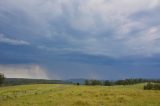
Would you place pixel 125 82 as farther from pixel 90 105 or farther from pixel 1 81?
pixel 90 105

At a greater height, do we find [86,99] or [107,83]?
[107,83]

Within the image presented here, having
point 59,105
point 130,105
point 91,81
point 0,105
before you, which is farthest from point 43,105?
point 91,81

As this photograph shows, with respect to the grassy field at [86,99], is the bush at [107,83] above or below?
above

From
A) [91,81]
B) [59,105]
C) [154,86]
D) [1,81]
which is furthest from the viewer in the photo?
[91,81]

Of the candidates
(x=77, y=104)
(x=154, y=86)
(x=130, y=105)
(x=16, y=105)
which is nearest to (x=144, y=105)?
(x=130, y=105)

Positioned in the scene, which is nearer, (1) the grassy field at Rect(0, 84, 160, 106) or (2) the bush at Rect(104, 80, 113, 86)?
(1) the grassy field at Rect(0, 84, 160, 106)

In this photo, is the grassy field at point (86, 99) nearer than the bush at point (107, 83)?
Yes

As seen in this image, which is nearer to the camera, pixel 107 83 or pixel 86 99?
pixel 86 99

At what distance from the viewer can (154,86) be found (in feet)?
373

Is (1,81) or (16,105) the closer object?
(16,105)

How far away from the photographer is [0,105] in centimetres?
4197

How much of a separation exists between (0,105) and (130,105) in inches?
679

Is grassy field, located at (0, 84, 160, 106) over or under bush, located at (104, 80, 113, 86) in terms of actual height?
under

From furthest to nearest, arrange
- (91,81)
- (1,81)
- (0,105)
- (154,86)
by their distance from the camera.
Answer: (91,81)
(1,81)
(154,86)
(0,105)
